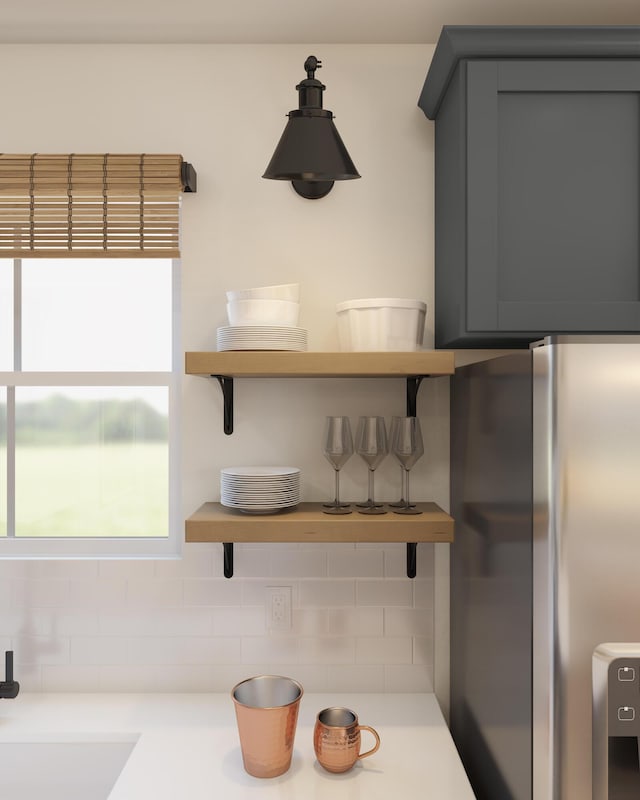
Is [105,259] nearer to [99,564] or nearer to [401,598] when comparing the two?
[99,564]

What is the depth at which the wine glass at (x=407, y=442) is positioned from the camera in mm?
1640

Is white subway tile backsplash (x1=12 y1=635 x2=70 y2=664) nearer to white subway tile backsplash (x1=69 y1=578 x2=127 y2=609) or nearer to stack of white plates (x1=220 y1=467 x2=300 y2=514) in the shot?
white subway tile backsplash (x1=69 y1=578 x2=127 y2=609)

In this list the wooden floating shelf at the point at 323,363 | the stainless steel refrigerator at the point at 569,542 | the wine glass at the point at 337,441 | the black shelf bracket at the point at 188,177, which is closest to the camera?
the stainless steel refrigerator at the point at 569,542

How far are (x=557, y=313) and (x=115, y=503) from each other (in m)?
1.32

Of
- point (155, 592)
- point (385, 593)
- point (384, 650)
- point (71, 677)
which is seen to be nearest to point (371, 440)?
point (385, 593)

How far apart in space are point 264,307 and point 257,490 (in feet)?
1.43

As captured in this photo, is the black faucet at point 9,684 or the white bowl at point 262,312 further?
the black faucet at point 9,684

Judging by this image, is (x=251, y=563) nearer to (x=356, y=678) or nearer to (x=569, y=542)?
(x=356, y=678)

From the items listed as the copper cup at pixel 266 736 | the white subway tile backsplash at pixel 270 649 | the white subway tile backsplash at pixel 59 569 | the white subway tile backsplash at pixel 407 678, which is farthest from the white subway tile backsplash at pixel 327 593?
the white subway tile backsplash at pixel 59 569

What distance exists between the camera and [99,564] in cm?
187

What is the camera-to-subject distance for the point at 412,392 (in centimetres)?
182

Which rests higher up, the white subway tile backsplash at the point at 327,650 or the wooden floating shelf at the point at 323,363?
the wooden floating shelf at the point at 323,363

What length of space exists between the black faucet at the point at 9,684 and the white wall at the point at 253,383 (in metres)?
0.09

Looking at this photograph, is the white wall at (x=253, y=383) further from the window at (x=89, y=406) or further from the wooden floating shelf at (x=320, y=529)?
the wooden floating shelf at (x=320, y=529)
